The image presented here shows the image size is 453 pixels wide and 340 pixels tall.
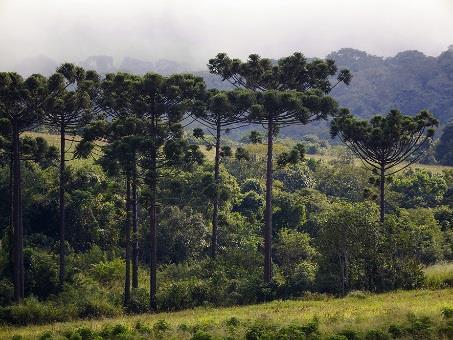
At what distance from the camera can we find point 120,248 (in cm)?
4828

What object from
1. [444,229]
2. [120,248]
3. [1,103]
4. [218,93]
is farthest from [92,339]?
[444,229]

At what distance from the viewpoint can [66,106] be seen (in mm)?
36250

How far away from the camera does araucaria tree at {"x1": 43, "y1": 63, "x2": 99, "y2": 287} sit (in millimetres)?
35375

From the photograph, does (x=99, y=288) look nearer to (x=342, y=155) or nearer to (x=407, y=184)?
(x=407, y=184)

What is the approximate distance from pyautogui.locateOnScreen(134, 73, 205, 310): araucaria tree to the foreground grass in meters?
7.01

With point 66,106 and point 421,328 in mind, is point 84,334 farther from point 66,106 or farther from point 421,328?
point 66,106

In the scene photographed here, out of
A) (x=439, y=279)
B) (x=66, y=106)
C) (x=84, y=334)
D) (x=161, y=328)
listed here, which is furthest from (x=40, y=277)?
(x=439, y=279)

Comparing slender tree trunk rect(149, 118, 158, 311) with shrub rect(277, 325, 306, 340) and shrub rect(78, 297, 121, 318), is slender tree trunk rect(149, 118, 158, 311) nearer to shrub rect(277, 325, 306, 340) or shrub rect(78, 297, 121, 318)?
shrub rect(78, 297, 121, 318)

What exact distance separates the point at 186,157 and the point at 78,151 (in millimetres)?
6295

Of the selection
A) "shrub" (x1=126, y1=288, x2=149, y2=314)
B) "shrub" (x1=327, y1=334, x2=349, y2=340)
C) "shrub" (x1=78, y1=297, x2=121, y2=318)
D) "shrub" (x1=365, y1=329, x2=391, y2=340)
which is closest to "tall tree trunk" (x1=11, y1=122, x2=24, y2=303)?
"shrub" (x1=78, y1=297, x2=121, y2=318)

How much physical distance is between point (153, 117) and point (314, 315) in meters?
17.6

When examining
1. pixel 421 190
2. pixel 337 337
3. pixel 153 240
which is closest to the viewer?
pixel 337 337

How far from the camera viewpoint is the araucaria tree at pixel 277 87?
37.2 meters

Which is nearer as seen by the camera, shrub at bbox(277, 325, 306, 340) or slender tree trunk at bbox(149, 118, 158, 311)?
shrub at bbox(277, 325, 306, 340)
